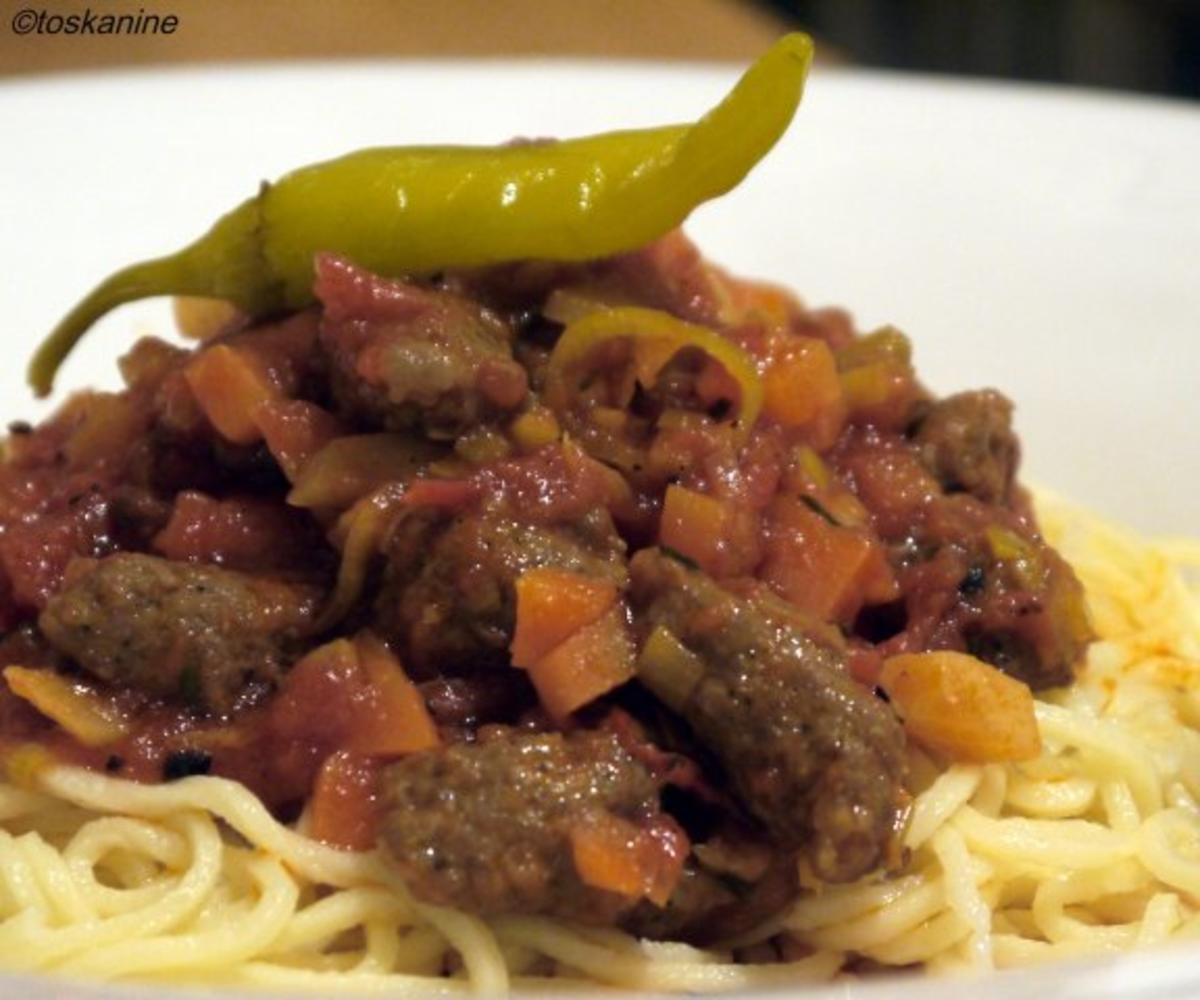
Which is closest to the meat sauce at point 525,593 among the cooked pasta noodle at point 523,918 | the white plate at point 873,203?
the cooked pasta noodle at point 523,918

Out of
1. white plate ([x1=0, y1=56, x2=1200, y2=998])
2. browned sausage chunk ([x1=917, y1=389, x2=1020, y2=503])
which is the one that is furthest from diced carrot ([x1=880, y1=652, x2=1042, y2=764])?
white plate ([x1=0, y1=56, x2=1200, y2=998])

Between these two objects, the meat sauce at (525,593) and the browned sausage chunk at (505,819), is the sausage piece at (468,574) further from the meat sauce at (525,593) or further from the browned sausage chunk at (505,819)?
the browned sausage chunk at (505,819)

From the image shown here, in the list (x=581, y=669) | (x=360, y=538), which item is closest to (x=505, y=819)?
(x=581, y=669)

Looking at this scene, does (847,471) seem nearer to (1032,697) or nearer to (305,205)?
(1032,697)

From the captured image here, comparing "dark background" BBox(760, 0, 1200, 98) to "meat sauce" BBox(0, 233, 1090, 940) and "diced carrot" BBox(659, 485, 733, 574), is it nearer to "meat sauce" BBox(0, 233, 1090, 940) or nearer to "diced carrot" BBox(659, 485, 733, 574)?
"meat sauce" BBox(0, 233, 1090, 940)

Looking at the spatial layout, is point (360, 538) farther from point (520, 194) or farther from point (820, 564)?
point (820, 564)

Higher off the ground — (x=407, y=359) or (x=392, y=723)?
(x=407, y=359)
